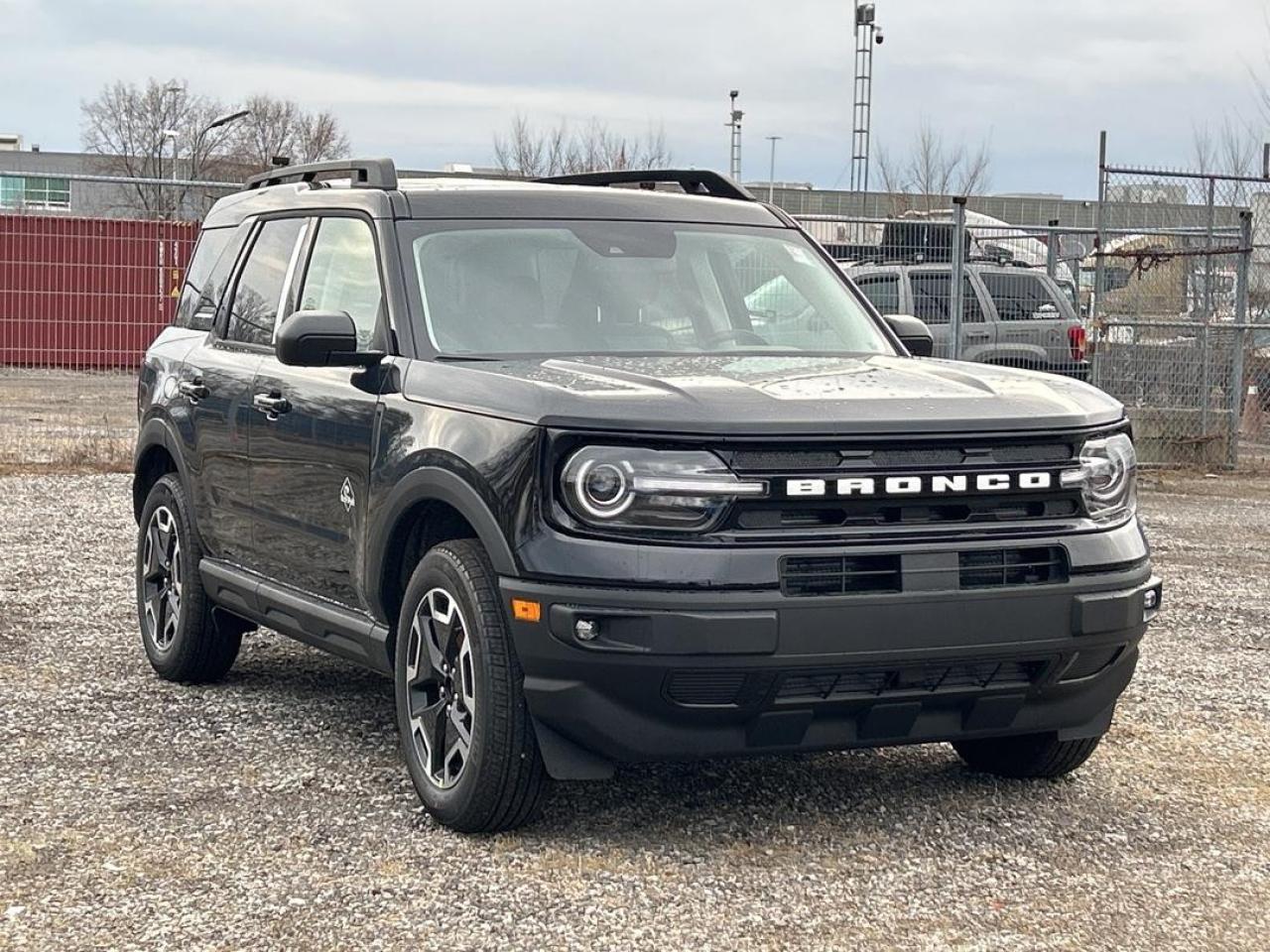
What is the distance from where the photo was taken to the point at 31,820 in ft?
17.0

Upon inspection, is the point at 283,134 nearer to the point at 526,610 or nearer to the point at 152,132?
the point at 152,132

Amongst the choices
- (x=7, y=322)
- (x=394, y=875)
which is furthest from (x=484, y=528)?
(x=7, y=322)

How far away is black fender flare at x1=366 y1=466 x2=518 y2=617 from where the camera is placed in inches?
187

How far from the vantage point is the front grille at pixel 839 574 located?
455 cm

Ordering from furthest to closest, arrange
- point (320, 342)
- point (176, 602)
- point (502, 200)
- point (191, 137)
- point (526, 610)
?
point (191, 137)
point (176, 602)
point (502, 200)
point (320, 342)
point (526, 610)

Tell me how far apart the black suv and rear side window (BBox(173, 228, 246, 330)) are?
100 centimetres

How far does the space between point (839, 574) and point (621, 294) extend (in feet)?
5.49

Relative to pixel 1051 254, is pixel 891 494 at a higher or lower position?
lower

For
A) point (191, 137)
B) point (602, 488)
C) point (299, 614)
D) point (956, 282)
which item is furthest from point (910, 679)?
point (191, 137)

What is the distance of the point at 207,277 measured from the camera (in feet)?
24.2

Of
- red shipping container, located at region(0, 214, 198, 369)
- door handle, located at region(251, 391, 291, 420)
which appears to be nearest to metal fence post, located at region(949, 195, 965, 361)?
red shipping container, located at region(0, 214, 198, 369)

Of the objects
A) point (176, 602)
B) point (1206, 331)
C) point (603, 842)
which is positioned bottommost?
point (603, 842)

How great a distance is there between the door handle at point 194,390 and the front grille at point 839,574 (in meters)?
3.00

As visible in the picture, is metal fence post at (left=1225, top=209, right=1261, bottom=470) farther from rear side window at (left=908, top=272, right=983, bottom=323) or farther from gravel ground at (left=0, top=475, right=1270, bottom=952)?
gravel ground at (left=0, top=475, right=1270, bottom=952)
